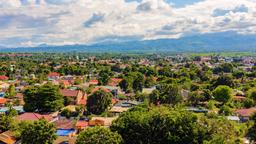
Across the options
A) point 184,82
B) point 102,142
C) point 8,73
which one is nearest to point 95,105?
point 102,142

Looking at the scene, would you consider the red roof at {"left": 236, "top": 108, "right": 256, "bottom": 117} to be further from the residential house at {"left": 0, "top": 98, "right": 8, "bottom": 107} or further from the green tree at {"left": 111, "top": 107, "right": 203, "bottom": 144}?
the residential house at {"left": 0, "top": 98, "right": 8, "bottom": 107}

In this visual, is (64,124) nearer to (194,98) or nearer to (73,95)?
(73,95)

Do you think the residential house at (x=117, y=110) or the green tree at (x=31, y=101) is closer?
the green tree at (x=31, y=101)

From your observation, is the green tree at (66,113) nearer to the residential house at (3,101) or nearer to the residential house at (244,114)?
the residential house at (3,101)

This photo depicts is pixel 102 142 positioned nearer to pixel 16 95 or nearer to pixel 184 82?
pixel 16 95

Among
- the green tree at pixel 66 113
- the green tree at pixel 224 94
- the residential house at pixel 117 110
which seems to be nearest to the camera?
the green tree at pixel 66 113

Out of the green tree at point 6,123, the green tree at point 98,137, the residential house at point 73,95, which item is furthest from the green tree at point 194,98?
the green tree at point 98,137
